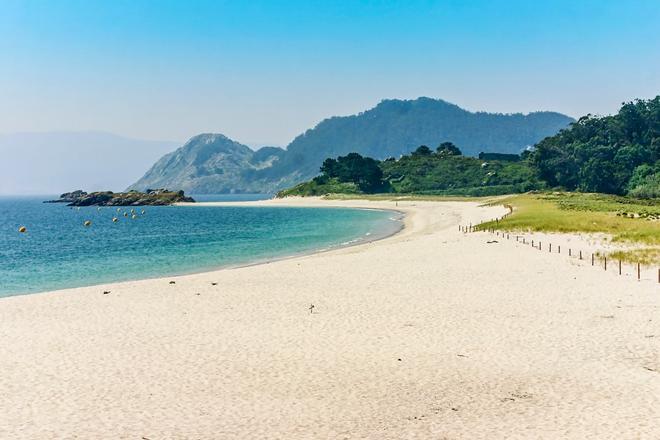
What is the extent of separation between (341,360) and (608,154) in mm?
166334

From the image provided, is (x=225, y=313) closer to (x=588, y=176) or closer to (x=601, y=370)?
(x=601, y=370)

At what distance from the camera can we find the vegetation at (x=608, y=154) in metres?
146

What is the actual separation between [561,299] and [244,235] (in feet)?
171

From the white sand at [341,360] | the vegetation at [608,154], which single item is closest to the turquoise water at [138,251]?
the white sand at [341,360]

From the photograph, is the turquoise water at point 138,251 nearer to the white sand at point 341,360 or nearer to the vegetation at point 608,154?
the white sand at point 341,360

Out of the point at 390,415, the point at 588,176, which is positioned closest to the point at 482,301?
the point at 390,415

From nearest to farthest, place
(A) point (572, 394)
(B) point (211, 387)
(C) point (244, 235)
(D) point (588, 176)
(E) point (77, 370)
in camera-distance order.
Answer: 1. (A) point (572, 394)
2. (B) point (211, 387)
3. (E) point (77, 370)
4. (C) point (244, 235)
5. (D) point (588, 176)

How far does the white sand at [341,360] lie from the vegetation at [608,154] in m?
124

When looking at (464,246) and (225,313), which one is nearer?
(225,313)

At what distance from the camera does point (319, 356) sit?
1850cm

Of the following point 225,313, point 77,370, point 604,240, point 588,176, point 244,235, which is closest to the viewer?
point 77,370

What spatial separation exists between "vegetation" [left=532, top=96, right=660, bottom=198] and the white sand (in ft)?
405

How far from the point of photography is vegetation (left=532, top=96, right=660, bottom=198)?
14650cm

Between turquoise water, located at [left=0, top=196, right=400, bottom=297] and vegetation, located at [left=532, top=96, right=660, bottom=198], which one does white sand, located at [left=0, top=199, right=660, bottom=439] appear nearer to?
turquoise water, located at [left=0, top=196, right=400, bottom=297]
